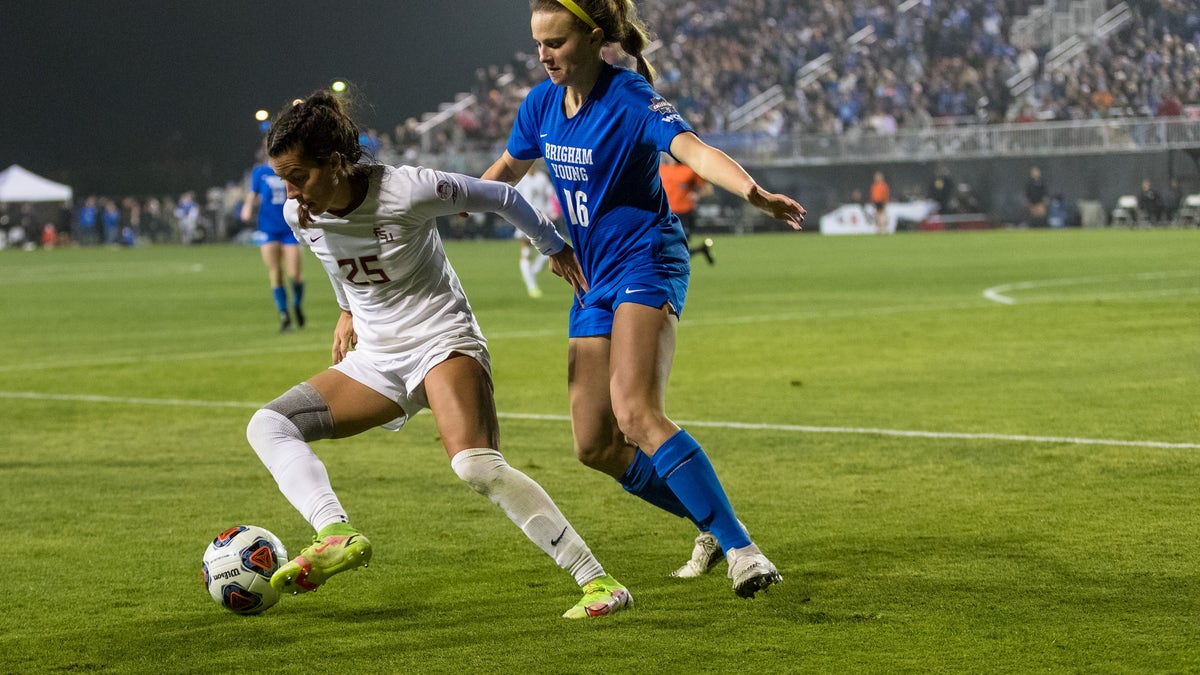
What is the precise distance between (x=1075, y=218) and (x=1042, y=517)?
1384 inches

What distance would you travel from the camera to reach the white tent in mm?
47969

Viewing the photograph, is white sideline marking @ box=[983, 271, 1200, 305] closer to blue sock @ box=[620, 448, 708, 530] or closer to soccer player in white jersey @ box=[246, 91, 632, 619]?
blue sock @ box=[620, 448, 708, 530]

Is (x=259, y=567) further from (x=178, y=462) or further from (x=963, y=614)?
(x=178, y=462)

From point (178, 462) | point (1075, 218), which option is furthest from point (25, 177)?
point (178, 462)

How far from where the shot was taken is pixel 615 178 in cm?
524

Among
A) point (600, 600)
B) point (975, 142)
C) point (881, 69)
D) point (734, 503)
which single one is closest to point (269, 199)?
point (734, 503)

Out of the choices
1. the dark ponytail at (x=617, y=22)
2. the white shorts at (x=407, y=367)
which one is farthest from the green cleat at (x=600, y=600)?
the dark ponytail at (x=617, y=22)

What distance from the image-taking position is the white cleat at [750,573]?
188 inches

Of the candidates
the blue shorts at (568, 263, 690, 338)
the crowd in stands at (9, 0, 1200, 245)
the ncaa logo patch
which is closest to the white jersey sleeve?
the ncaa logo patch

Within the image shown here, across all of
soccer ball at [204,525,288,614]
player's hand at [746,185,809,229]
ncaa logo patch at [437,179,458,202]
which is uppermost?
ncaa logo patch at [437,179,458,202]

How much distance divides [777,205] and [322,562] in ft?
5.63

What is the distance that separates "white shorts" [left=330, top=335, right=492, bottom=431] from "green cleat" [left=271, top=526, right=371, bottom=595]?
1.99 ft

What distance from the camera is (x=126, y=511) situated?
702cm

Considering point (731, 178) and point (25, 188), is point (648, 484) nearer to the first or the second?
point (731, 178)
